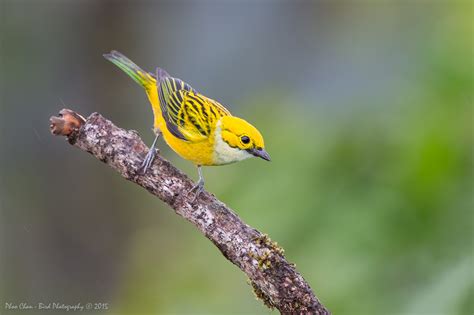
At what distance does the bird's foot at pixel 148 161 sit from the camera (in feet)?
11.0

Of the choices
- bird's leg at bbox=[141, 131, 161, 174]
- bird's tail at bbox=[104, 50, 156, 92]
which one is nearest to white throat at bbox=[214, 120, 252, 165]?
bird's leg at bbox=[141, 131, 161, 174]

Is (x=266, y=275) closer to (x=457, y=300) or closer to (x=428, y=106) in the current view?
(x=457, y=300)

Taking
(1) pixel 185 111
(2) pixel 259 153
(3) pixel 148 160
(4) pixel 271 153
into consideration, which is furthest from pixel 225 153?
(4) pixel 271 153

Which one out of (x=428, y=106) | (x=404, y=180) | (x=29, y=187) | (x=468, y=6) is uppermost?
(x=468, y=6)

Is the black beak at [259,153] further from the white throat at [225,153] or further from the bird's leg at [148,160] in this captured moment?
the bird's leg at [148,160]

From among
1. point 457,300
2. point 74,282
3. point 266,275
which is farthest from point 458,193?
point 74,282

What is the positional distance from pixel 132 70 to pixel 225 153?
114 centimetres

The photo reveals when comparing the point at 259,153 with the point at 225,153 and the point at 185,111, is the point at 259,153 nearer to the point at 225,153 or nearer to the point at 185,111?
the point at 225,153

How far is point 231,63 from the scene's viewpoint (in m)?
10.2

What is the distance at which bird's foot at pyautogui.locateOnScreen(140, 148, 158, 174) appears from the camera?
336cm

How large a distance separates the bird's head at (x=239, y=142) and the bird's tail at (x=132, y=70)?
3.18 feet

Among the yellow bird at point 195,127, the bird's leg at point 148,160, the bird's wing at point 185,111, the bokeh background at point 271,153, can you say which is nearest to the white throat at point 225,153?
the yellow bird at point 195,127

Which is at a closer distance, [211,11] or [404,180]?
[404,180]

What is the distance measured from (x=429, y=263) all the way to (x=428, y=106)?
73.8 inches
